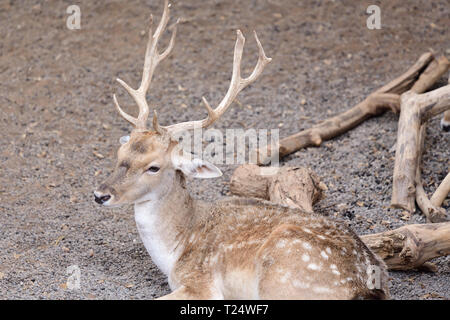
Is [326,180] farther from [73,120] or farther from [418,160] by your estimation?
[73,120]

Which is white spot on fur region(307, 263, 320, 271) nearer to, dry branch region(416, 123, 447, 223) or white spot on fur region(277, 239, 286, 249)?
white spot on fur region(277, 239, 286, 249)

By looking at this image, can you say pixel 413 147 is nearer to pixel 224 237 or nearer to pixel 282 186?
pixel 282 186

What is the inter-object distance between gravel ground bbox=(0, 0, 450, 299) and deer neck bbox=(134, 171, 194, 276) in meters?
0.40

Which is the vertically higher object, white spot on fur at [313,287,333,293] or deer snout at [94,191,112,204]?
deer snout at [94,191,112,204]

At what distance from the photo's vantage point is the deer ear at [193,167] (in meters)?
5.34

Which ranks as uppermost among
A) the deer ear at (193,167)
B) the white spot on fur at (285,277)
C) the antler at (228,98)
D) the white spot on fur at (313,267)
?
the antler at (228,98)

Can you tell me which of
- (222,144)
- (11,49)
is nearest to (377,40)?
(222,144)

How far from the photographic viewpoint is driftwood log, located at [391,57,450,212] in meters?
6.76

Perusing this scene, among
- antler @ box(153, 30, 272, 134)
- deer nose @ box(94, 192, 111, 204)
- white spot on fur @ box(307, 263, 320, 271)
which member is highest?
antler @ box(153, 30, 272, 134)

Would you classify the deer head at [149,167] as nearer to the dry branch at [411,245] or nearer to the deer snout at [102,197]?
the deer snout at [102,197]

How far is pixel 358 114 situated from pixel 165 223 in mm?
3840

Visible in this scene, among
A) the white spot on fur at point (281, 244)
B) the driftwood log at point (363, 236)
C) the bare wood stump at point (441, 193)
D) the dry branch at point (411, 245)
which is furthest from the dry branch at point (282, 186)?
the white spot on fur at point (281, 244)

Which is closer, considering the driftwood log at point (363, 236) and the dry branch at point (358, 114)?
the driftwood log at point (363, 236)

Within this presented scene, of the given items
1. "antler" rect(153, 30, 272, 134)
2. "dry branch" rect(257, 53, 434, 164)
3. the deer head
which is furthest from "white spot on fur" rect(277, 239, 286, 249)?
"dry branch" rect(257, 53, 434, 164)
